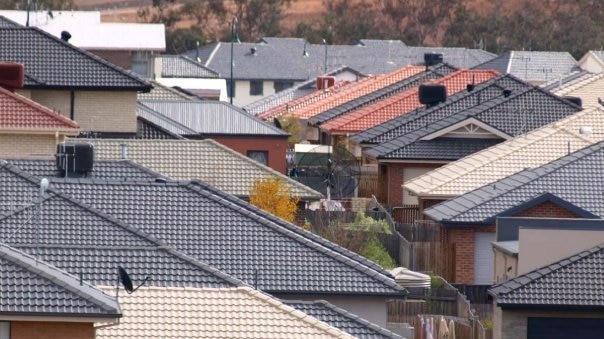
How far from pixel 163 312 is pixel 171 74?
7339 centimetres

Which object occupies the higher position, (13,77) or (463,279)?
(13,77)

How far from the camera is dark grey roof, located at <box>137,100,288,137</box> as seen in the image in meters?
63.8

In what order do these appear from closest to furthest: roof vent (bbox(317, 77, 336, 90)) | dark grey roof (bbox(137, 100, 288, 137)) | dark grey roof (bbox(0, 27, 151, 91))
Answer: dark grey roof (bbox(0, 27, 151, 91)) → dark grey roof (bbox(137, 100, 288, 137)) → roof vent (bbox(317, 77, 336, 90))

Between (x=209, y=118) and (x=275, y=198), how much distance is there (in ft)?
55.5

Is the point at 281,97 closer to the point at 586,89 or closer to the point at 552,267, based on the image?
the point at 586,89

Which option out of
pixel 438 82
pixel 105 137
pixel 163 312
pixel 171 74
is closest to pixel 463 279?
pixel 105 137

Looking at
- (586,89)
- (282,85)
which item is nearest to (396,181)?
(586,89)

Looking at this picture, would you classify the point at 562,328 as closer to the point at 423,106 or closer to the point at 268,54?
the point at 423,106

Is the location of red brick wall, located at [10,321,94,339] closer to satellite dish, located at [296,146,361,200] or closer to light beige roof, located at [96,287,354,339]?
light beige roof, located at [96,287,354,339]

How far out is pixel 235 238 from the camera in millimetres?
33531

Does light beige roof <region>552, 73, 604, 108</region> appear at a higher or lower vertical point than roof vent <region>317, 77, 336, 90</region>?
higher

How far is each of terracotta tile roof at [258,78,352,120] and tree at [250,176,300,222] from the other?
121ft

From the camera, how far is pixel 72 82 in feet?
175

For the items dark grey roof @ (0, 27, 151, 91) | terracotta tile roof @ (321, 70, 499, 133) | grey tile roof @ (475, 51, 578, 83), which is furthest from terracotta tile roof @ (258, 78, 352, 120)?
dark grey roof @ (0, 27, 151, 91)
